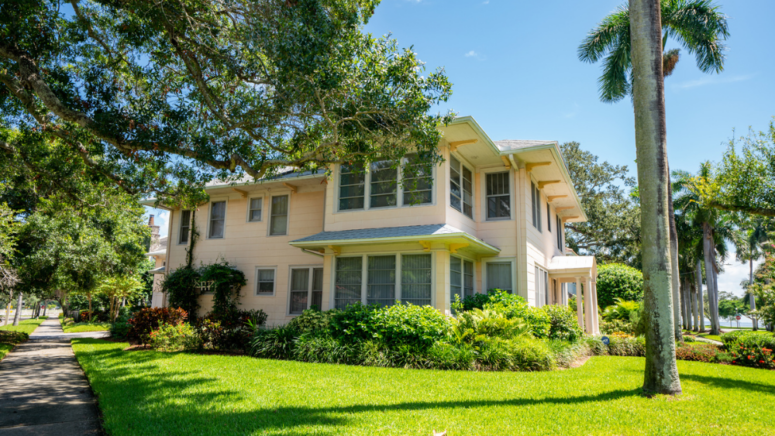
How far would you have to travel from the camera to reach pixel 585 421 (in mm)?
5555

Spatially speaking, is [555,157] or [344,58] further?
[555,157]

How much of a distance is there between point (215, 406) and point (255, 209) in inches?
462

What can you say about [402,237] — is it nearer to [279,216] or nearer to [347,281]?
[347,281]

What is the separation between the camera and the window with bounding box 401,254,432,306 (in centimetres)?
1220

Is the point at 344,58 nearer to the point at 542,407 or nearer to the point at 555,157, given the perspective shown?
the point at 542,407

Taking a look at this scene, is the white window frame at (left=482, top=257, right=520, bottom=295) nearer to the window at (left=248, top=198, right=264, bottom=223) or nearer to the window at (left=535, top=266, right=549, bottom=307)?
the window at (left=535, top=266, right=549, bottom=307)

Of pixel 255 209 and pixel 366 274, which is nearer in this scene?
pixel 366 274

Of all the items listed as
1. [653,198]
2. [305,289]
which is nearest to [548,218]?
[305,289]

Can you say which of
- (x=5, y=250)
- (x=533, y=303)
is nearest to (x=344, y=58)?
(x=533, y=303)

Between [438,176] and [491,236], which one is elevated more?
[438,176]

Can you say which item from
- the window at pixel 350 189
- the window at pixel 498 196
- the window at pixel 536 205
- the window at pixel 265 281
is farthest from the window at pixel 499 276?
the window at pixel 265 281

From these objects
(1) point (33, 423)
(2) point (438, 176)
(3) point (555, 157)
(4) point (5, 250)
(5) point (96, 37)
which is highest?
(5) point (96, 37)

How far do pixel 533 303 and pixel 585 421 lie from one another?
881cm

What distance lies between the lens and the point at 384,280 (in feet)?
41.9
